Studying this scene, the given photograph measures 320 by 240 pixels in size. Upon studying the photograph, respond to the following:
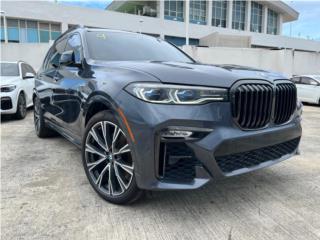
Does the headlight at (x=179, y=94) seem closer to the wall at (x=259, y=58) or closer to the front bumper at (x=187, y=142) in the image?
the front bumper at (x=187, y=142)

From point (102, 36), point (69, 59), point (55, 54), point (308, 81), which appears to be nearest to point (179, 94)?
point (69, 59)

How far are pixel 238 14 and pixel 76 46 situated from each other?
1762 inches

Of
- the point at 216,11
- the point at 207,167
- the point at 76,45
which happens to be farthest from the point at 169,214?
the point at 216,11

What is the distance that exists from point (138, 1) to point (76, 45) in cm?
3589

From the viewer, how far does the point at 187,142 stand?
8.18 feet

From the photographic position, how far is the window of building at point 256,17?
46938mm

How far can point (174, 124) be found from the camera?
2.47 metres

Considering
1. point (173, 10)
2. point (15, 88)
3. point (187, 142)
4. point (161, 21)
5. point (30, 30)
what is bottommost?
point (187, 142)

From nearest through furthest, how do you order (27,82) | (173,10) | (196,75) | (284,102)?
(196,75) → (284,102) → (27,82) → (173,10)

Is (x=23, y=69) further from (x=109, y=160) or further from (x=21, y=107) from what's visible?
(x=109, y=160)

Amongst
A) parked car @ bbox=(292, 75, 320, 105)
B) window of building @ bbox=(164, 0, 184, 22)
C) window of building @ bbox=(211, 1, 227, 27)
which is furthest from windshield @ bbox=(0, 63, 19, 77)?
window of building @ bbox=(211, 1, 227, 27)

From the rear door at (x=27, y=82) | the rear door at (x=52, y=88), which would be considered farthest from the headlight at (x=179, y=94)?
the rear door at (x=27, y=82)

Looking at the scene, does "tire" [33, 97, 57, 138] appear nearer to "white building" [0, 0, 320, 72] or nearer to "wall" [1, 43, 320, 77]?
"wall" [1, 43, 320, 77]

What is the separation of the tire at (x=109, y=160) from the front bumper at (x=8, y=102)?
513cm
